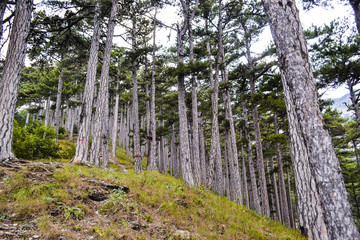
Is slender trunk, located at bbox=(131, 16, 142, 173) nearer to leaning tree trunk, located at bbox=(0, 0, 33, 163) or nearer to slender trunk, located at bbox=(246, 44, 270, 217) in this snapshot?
leaning tree trunk, located at bbox=(0, 0, 33, 163)

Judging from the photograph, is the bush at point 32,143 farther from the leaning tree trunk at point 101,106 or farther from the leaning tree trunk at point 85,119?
the leaning tree trunk at point 85,119

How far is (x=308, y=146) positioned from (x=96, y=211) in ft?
14.3

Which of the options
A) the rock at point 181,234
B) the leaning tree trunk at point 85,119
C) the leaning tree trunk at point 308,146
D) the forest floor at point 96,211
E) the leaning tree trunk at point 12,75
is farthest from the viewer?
the leaning tree trunk at point 85,119

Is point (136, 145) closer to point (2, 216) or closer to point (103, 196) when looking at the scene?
point (103, 196)

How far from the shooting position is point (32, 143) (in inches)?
365

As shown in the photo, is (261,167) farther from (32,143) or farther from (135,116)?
(32,143)

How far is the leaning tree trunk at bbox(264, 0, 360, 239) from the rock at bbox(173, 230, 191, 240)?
2.20m

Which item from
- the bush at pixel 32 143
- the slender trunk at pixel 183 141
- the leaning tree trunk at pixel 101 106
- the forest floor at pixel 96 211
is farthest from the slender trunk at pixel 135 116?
the forest floor at pixel 96 211

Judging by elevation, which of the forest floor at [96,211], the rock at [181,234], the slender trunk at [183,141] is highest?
the slender trunk at [183,141]

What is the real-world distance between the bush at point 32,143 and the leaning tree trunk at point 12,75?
4440 mm

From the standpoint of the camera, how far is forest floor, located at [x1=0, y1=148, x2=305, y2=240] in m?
3.23

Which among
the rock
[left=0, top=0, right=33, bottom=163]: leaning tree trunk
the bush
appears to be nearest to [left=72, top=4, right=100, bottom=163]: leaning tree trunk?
[left=0, top=0, right=33, bottom=163]: leaning tree trunk

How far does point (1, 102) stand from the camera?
532cm

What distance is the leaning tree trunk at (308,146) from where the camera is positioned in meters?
2.71
